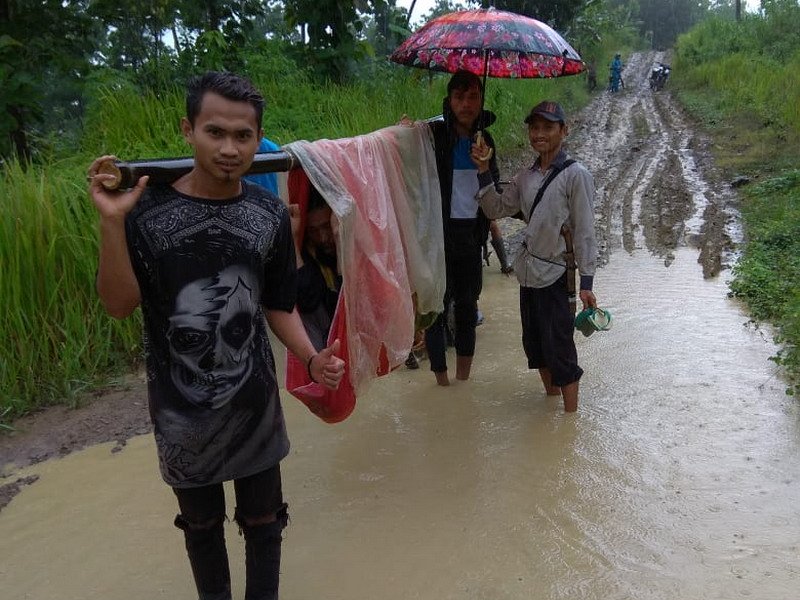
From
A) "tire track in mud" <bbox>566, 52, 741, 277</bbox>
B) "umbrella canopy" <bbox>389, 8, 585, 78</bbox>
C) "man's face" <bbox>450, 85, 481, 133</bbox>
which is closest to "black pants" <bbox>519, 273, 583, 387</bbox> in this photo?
"man's face" <bbox>450, 85, 481, 133</bbox>

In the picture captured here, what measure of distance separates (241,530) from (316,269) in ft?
3.62

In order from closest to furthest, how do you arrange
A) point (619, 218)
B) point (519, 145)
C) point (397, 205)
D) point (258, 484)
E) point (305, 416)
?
point (258, 484) → point (397, 205) → point (305, 416) → point (619, 218) → point (519, 145)

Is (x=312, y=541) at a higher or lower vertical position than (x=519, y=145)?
lower

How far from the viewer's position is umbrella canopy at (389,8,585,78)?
2992 millimetres

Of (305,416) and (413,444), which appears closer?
(413,444)

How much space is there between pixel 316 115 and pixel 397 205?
438 cm

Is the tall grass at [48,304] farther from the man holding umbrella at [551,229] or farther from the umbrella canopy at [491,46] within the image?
the man holding umbrella at [551,229]

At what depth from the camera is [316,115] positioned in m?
7.05

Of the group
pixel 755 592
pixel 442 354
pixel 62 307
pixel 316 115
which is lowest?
pixel 755 592

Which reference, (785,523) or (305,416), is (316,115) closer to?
(305,416)

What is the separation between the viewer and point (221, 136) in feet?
5.33

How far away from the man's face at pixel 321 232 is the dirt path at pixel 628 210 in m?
1.49

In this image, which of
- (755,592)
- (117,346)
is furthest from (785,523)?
(117,346)

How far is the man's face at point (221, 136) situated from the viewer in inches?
63.4
